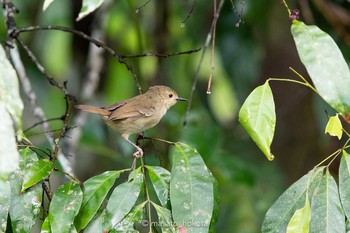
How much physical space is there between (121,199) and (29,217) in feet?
1.05

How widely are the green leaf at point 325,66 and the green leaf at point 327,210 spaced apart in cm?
38

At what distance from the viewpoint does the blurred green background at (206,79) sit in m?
4.99

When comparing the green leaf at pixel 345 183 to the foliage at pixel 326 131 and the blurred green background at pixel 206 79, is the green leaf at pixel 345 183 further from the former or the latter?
the blurred green background at pixel 206 79

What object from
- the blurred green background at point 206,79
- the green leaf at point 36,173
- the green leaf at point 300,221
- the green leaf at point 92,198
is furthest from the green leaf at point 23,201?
the blurred green background at point 206,79

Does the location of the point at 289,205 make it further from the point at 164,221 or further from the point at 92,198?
the point at 92,198

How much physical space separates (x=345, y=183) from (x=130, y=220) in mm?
760

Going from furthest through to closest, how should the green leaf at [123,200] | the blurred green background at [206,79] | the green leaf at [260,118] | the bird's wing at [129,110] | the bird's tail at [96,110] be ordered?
1. the blurred green background at [206,79]
2. the bird's wing at [129,110]
3. the bird's tail at [96,110]
4. the green leaf at [123,200]
5. the green leaf at [260,118]

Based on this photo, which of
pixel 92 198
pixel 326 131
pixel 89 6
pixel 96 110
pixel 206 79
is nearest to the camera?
pixel 89 6

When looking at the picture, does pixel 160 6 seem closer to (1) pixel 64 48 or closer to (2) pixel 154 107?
(1) pixel 64 48

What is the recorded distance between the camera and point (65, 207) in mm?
2438

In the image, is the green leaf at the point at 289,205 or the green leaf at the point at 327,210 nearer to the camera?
the green leaf at the point at 327,210

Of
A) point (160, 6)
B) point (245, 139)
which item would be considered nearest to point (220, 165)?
point (245, 139)

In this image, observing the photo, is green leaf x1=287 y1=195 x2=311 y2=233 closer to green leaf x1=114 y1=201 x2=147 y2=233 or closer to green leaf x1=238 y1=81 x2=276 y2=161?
green leaf x1=238 y1=81 x2=276 y2=161

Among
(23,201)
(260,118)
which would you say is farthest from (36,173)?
(260,118)
